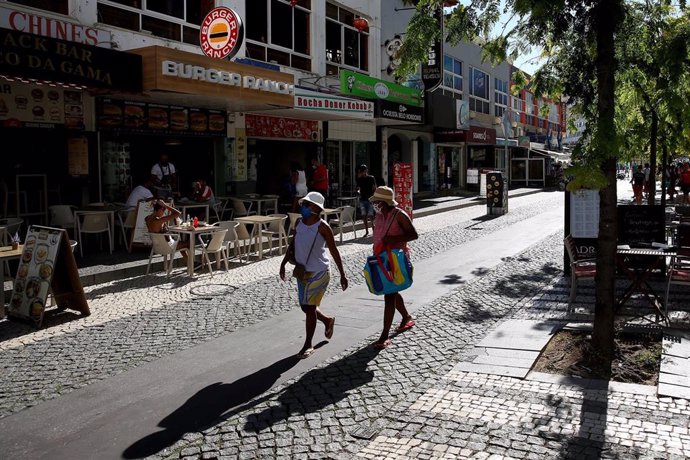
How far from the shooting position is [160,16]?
15742 mm

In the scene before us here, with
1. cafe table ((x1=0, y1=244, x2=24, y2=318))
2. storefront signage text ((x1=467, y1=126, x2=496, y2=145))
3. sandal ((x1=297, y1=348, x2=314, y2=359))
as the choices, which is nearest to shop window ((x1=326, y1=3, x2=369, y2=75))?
storefront signage text ((x1=467, y1=126, x2=496, y2=145))

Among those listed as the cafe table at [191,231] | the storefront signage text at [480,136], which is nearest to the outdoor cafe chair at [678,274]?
the cafe table at [191,231]

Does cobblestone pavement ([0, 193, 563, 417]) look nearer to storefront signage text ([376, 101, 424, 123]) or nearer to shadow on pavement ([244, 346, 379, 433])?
shadow on pavement ([244, 346, 379, 433])

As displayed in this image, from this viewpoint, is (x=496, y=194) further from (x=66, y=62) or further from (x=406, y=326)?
(x=406, y=326)

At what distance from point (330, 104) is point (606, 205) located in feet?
42.9

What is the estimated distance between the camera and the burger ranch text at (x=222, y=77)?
42.1ft

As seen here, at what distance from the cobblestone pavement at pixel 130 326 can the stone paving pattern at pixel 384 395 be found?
0.9 inches

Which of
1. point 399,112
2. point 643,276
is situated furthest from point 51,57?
point 399,112

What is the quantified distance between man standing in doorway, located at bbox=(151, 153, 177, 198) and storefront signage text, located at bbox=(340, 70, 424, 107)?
21.1 feet

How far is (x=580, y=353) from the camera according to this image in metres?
6.42

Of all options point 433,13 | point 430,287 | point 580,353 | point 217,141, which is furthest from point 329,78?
point 580,353

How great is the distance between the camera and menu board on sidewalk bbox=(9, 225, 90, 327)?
783 cm

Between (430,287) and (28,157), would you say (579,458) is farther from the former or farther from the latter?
(28,157)

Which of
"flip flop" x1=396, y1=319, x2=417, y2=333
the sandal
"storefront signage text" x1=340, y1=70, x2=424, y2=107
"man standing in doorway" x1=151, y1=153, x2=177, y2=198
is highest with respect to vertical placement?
"storefront signage text" x1=340, y1=70, x2=424, y2=107
